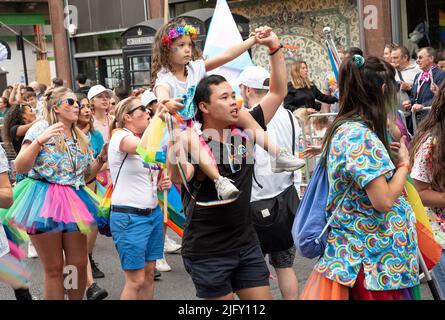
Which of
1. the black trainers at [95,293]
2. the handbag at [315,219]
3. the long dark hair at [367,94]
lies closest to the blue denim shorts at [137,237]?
the black trainers at [95,293]

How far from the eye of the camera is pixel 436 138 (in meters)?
4.19

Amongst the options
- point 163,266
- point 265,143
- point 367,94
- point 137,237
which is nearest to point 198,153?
point 265,143

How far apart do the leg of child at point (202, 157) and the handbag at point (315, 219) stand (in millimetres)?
385

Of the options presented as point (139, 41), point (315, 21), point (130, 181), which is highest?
point (315, 21)

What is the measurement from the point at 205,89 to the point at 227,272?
1042 mm

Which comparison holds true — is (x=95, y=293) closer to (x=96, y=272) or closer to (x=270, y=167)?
(x=96, y=272)

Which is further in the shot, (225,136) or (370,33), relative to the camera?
(370,33)

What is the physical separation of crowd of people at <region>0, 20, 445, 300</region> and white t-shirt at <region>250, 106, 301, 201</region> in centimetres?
1

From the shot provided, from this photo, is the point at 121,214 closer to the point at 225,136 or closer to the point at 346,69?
the point at 225,136

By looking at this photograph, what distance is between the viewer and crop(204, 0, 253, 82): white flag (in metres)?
6.75

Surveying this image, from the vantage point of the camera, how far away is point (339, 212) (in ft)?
12.3

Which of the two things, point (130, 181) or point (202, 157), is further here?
point (130, 181)

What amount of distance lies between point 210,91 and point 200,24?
415 inches
